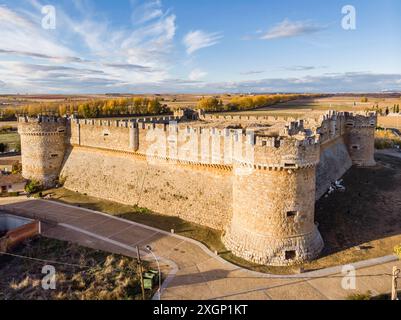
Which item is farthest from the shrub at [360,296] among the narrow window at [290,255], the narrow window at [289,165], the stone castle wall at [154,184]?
the stone castle wall at [154,184]

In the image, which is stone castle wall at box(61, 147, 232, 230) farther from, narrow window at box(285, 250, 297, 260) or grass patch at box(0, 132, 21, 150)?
grass patch at box(0, 132, 21, 150)

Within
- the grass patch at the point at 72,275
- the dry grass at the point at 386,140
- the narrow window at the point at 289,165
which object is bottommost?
the grass patch at the point at 72,275

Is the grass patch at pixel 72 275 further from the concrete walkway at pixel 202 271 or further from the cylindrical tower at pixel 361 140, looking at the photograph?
the cylindrical tower at pixel 361 140

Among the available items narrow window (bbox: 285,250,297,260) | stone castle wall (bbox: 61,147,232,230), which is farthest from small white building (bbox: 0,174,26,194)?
narrow window (bbox: 285,250,297,260)
